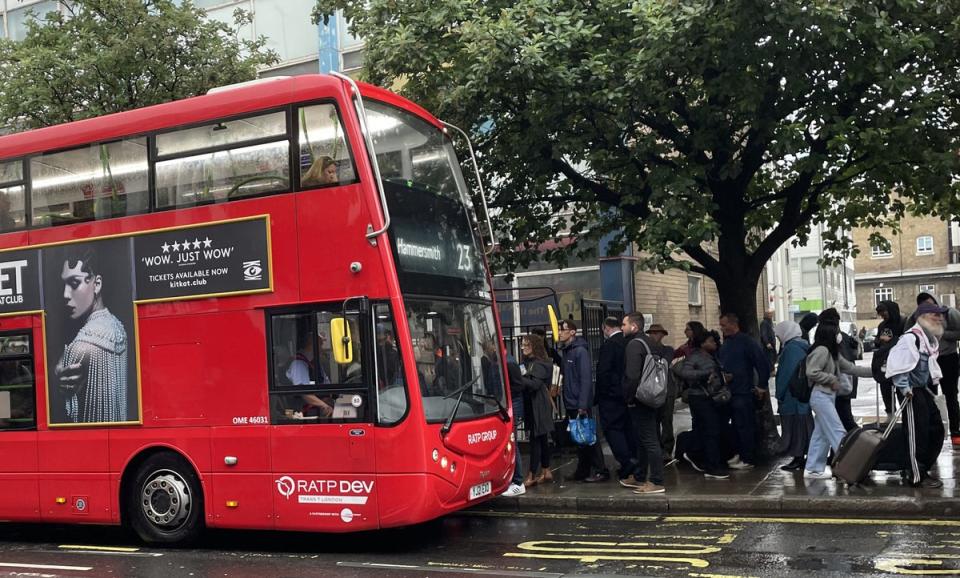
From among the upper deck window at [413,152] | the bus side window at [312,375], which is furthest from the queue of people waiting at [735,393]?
the bus side window at [312,375]

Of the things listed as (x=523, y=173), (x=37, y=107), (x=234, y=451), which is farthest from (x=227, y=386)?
(x=37, y=107)

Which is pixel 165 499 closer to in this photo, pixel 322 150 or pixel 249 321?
pixel 249 321

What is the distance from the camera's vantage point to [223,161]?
8992mm

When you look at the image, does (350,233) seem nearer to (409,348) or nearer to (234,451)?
(409,348)

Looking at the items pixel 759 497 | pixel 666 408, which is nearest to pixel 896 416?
pixel 759 497

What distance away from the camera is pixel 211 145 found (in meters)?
9.05

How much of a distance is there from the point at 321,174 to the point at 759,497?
5.27m

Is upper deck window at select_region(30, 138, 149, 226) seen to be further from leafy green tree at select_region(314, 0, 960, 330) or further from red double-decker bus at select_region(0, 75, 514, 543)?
leafy green tree at select_region(314, 0, 960, 330)

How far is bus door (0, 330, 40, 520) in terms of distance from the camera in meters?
9.82

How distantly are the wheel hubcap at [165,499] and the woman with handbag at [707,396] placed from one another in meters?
5.54

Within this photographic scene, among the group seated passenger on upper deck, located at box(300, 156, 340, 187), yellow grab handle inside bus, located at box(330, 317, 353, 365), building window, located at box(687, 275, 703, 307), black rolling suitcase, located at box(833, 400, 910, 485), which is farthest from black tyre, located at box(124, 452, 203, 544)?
building window, located at box(687, 275, 703, 307)

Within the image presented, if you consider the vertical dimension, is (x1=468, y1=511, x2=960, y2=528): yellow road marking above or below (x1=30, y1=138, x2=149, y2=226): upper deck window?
below

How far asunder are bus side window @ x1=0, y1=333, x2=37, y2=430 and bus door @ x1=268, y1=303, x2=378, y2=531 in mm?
2930

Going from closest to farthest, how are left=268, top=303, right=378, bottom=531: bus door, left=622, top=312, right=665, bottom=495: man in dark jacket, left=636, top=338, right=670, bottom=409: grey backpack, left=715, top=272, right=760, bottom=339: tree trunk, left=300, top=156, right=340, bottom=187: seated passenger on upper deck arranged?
1. left=268, top=303, right=378, bottom=531: bus door
2. left=300, top=156, right=340, bottom=187: seated passenger on upper deck
3. left=636, top=338, right=670, bottom=409: grey backpack
4. left=622, top=312, right=665, bottom=495: man in dark jacket
5. left=715, top=272, right=760, bottom=339: tree trunk
